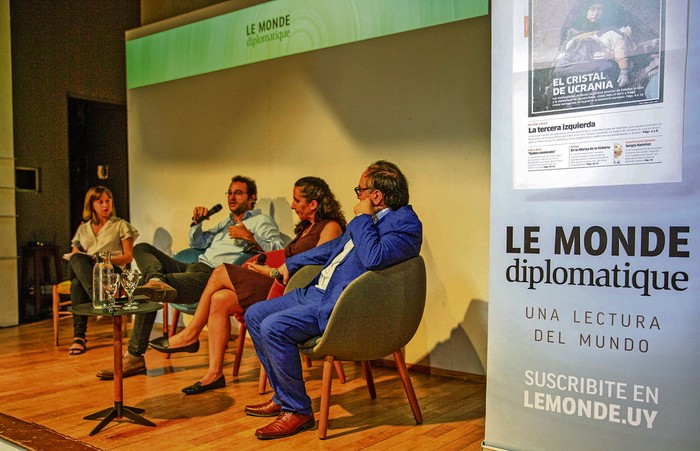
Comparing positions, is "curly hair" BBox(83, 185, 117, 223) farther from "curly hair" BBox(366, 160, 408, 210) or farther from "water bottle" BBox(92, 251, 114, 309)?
"curly hair" BBox(366, 160, 408, 210)

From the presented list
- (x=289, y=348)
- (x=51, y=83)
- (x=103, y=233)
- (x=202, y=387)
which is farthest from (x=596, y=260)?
(x=51, y=83)

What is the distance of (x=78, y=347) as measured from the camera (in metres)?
4.70

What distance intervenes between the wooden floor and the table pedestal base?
3cm

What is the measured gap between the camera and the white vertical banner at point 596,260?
1777 mm

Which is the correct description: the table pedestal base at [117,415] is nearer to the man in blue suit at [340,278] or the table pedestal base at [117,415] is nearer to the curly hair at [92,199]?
the man in blue suit at [340,278]

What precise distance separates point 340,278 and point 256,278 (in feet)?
2.97

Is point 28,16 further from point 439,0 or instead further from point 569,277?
point 569,277

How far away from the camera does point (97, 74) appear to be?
295 inches

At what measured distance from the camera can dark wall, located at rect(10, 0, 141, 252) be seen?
6.62m

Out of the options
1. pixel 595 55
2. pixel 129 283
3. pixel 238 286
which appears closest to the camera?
pixel 595 55

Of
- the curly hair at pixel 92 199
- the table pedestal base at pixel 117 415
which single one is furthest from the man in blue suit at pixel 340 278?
the curly hair at pixel 92 199

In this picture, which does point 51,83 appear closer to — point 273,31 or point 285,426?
point 273,31

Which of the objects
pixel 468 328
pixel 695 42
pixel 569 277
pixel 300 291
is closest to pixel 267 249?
pixel 300 291

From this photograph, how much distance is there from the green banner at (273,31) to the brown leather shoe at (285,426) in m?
2.43
